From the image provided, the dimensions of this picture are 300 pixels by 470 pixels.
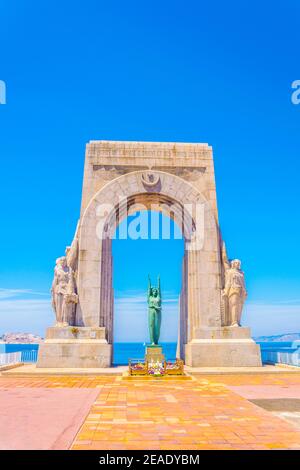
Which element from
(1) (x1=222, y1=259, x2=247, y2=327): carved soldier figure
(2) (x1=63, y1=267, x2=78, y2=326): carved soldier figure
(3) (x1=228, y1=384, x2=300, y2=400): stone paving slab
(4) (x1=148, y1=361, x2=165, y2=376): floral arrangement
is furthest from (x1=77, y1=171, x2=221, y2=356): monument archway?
(3) (x1=228, y1=384, x2=300, y2=400): stone paving slab

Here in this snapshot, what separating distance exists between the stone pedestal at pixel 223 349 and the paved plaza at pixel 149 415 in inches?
162

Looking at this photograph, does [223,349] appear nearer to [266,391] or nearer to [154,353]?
[154,353]

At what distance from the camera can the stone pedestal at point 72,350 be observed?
17328mm

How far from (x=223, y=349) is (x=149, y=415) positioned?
10559 mm

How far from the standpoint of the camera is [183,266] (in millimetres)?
21562

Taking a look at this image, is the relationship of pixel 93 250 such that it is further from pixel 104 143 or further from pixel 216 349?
pixel 216 349

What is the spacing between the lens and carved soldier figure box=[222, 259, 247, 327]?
61.7ft

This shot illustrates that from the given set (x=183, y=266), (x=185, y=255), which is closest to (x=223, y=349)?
(x=183, y=266)

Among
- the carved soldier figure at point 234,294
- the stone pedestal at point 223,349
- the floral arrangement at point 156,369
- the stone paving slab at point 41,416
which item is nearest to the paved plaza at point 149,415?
the stone paving slab at point 41,416

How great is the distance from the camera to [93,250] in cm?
1944

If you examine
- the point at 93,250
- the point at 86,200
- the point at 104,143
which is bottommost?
the point at 93,250

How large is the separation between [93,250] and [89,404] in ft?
35.5
